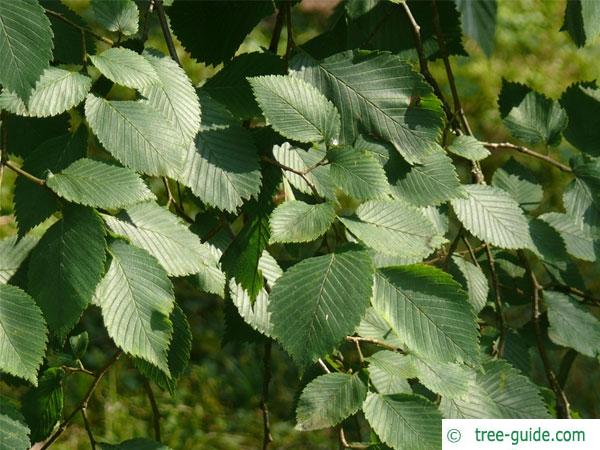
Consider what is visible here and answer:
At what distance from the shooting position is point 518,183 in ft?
4.63

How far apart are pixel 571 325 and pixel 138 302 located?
0.78m

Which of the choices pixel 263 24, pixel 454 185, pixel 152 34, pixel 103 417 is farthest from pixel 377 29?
pixel 263 24

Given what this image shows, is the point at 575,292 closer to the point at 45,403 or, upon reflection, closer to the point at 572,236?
the point at 572,236

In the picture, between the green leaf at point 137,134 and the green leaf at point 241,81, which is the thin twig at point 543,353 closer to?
the green leaf at point 241,81

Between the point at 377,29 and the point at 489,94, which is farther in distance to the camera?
the point at 489,94

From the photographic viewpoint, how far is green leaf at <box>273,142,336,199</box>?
0.95 m

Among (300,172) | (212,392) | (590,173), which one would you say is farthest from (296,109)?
(212,392)

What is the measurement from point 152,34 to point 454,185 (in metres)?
2.92

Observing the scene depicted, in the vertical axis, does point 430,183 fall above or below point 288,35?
below

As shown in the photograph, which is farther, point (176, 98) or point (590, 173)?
point (590, 173)

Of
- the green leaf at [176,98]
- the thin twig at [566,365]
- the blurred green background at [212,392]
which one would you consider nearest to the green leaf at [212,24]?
the green leaf at [176,98]

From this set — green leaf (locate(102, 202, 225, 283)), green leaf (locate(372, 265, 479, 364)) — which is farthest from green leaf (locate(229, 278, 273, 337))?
green leaf (locate(372, 265, 479, 364))

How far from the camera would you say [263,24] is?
4.12 m

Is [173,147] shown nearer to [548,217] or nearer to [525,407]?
[525,407]
